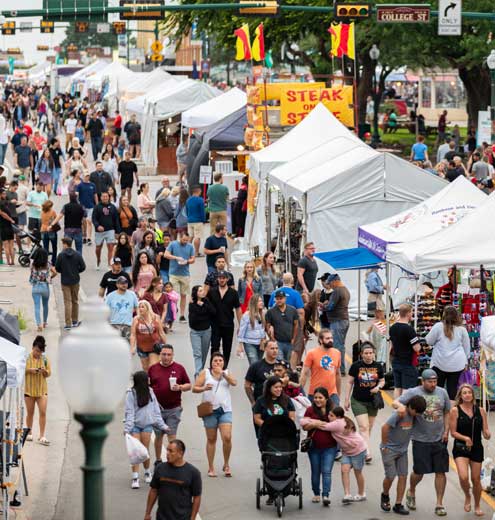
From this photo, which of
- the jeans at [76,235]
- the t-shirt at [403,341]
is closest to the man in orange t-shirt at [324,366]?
the t-shirt at [403,341]

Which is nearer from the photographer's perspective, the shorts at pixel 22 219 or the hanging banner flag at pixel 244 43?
the shorts at pixel 22 219

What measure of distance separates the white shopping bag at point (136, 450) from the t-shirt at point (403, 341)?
4.00 meters

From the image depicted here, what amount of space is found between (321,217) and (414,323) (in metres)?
5.10

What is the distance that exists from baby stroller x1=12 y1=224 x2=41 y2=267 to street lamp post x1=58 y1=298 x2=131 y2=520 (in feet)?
64.1

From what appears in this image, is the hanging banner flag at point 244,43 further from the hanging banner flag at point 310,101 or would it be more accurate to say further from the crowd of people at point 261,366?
the crowd of people at point 261,366

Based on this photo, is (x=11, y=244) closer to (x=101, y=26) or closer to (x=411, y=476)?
(x=411, y=476)

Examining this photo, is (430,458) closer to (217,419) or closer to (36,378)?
(217,419)

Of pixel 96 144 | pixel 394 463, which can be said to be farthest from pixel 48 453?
pixel 96 144

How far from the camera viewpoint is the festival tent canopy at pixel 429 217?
18109 mm

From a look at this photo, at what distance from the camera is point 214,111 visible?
37969mm

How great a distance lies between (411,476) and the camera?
12.9 metres

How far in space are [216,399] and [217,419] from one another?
267 mm

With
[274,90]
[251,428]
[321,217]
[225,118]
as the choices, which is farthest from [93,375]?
[225,118]

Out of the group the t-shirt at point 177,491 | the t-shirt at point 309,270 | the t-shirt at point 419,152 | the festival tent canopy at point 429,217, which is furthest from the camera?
the t-shirt at point 419,152
